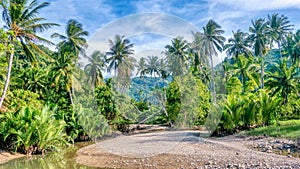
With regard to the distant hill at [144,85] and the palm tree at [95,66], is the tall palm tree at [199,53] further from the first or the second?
the palm tree at [95,66]

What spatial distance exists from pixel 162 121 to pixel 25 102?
13.6 m

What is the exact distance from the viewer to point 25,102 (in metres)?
18.9

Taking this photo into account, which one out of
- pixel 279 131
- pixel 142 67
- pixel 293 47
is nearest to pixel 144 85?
pixel 142 67

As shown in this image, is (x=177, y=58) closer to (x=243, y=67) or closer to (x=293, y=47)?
(x=243, y=67)

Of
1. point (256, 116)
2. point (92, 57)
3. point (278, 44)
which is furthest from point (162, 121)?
point (278, 44)

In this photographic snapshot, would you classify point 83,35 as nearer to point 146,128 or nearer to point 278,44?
point 146,128

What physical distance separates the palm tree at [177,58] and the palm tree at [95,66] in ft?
16.6

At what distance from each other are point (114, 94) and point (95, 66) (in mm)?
4867

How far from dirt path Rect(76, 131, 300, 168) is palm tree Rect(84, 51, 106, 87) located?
17.5 feet

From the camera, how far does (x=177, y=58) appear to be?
24.8m

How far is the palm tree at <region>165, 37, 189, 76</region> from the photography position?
883 inches

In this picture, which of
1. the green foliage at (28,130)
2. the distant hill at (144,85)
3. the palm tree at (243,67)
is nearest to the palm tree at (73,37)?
the distant hill at (144,85)

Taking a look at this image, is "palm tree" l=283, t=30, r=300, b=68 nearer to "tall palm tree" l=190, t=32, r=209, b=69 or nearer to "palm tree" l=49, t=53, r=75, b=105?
"tall palm tree" l=190, t=32, r=209, b=69

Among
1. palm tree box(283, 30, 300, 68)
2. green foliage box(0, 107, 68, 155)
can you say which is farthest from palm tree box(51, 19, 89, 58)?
palm tree box(283, 30, 300, 68)
